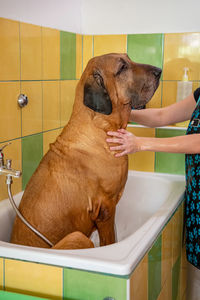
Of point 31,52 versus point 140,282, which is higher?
point 31,52

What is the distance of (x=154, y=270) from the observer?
1759 millimetres

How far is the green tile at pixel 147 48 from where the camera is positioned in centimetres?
294

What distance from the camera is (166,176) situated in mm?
2916

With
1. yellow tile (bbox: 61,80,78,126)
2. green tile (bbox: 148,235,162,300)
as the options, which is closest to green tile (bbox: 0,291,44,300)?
green tile (bbox: 148,235,162,300)

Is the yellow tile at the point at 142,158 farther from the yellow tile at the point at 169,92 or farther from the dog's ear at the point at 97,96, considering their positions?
the dog's ear at the point at 97,96

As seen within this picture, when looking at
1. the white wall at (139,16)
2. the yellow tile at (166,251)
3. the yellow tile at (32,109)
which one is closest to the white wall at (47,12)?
the white wall at (139,16)

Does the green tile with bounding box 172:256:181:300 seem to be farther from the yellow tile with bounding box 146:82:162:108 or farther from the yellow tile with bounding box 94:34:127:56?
the yellow tile with bounding box 94:34:127:56

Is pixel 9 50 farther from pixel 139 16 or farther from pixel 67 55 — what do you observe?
pixel 139 16

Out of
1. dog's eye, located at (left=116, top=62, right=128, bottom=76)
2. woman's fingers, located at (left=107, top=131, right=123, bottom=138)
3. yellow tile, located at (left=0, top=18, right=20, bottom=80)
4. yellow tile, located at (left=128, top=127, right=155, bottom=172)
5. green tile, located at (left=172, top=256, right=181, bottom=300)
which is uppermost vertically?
yellow tile, located at (left=0, top=18, right=20, bottom=80)

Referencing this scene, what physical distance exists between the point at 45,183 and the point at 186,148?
27.4 inches

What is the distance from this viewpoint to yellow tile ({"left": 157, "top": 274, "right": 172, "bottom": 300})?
6.48ft

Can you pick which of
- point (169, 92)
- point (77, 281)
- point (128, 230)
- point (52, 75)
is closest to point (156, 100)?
point (169, 92)

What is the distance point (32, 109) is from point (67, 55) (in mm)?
659

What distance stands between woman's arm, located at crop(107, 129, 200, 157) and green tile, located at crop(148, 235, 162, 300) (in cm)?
42
